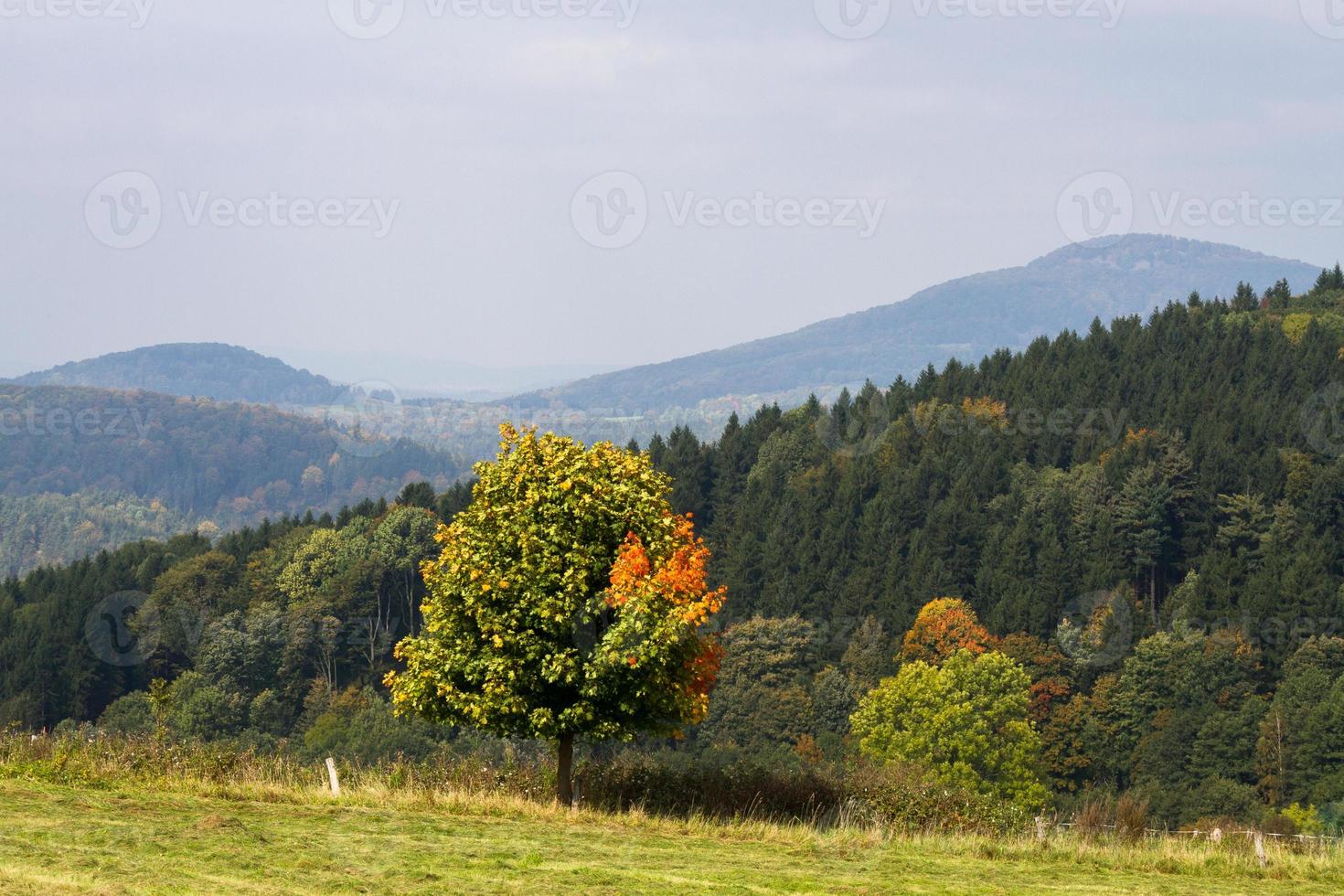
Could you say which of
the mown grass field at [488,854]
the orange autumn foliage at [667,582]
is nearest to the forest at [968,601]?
the mown grass field at [488,854]

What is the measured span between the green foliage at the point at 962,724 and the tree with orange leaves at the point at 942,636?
771 inches

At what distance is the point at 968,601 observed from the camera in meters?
156

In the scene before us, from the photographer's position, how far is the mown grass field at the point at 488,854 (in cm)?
1930

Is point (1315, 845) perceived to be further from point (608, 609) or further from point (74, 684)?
point (74, 684)

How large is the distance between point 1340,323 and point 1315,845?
187601 mm

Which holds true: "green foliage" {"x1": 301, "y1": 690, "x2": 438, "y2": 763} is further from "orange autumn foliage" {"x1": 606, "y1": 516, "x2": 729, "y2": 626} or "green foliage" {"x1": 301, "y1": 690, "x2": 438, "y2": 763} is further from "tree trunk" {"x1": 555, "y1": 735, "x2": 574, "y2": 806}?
"orange autumn foliage" {"x1": 606, "y1": 516, "x2": 729, "y2": 626}

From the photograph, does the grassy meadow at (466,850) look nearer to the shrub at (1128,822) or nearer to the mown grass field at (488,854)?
the mown grass field at (488,854)

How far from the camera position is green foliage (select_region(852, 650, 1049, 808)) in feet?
358

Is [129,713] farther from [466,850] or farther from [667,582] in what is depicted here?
[466,850]

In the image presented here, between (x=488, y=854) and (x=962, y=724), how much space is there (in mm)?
94979

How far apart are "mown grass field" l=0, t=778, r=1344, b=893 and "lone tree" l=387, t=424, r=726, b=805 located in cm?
308

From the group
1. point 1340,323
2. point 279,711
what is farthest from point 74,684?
point 1340,323

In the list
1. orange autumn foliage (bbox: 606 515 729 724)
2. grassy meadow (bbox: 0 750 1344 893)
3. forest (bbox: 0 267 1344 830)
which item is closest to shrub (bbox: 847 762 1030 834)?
grassy meadow (bbox: 0 750 1344 893)

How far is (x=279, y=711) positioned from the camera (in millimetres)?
152625
